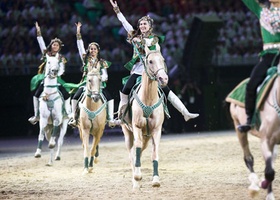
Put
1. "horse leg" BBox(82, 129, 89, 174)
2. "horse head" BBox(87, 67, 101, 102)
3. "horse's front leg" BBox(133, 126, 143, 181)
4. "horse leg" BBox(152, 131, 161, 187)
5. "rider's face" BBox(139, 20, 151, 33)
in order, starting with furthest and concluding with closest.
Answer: "horse leg" BBox(82, 129, 89, 174) → "horse head" BBox(87, 67, 101, 102) → "rider's face" BBox(139, 20, 151, 33) → "horse's front leg" BBox(133, 126, 143, 181) → "horse leg" BBox(152, 131, 161, 187)

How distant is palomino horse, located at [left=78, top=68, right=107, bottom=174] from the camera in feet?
44.0

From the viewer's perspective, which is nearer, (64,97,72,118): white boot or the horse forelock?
the horse forelock

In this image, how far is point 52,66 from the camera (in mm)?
15539

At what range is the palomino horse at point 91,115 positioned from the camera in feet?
44.0

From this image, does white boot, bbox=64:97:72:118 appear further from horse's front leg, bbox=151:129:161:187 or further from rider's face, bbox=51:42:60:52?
horse's front leg, bbox=151:129:161:187

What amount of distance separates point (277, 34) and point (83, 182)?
15.3ft

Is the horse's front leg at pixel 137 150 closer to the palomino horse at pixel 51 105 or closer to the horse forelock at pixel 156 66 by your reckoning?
the horse forelock at pixel 156 66

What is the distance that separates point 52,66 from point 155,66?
5475 mm

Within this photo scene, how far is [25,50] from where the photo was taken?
76.4 ft

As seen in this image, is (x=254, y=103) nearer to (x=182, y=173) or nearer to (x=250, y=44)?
(x=182, y=173)

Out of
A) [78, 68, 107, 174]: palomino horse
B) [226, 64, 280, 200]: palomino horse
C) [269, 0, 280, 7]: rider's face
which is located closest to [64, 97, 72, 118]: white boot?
[78, 68, 107, 174]: palomino horse

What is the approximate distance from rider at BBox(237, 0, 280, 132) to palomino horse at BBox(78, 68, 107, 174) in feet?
16.0

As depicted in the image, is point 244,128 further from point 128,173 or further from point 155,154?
point 128,173

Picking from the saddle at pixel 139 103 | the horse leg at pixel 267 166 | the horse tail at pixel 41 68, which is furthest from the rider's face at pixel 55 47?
the horse leg at pixel 267 166
